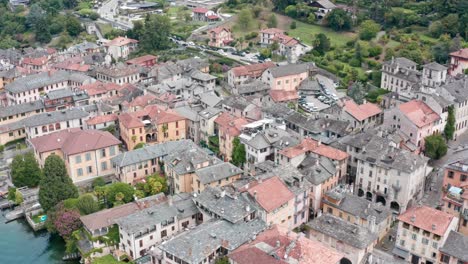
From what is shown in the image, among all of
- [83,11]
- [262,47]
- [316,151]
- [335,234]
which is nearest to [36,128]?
[316,151]

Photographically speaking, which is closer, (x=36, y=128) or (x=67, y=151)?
(x=67, y=151)

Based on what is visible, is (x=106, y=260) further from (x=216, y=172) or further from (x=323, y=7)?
(x=323, y=7)

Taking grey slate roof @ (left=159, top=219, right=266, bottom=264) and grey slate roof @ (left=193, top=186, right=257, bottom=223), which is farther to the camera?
grey slate roof @ (left=193, top=186, right=257, bottom=223)

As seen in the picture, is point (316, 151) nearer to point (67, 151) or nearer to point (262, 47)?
point (67, 151)

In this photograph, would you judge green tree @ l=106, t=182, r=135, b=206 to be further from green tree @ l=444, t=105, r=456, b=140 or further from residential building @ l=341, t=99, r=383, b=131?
green tree @ l=444, t=105, r=456, b=140

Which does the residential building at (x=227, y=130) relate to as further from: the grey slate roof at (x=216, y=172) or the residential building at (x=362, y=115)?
the residential building at (x=362, y=115)

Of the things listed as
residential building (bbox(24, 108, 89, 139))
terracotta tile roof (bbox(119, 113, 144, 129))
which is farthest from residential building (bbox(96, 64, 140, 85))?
terracotta tile roof (bbox(119, 113, 144, 129))
